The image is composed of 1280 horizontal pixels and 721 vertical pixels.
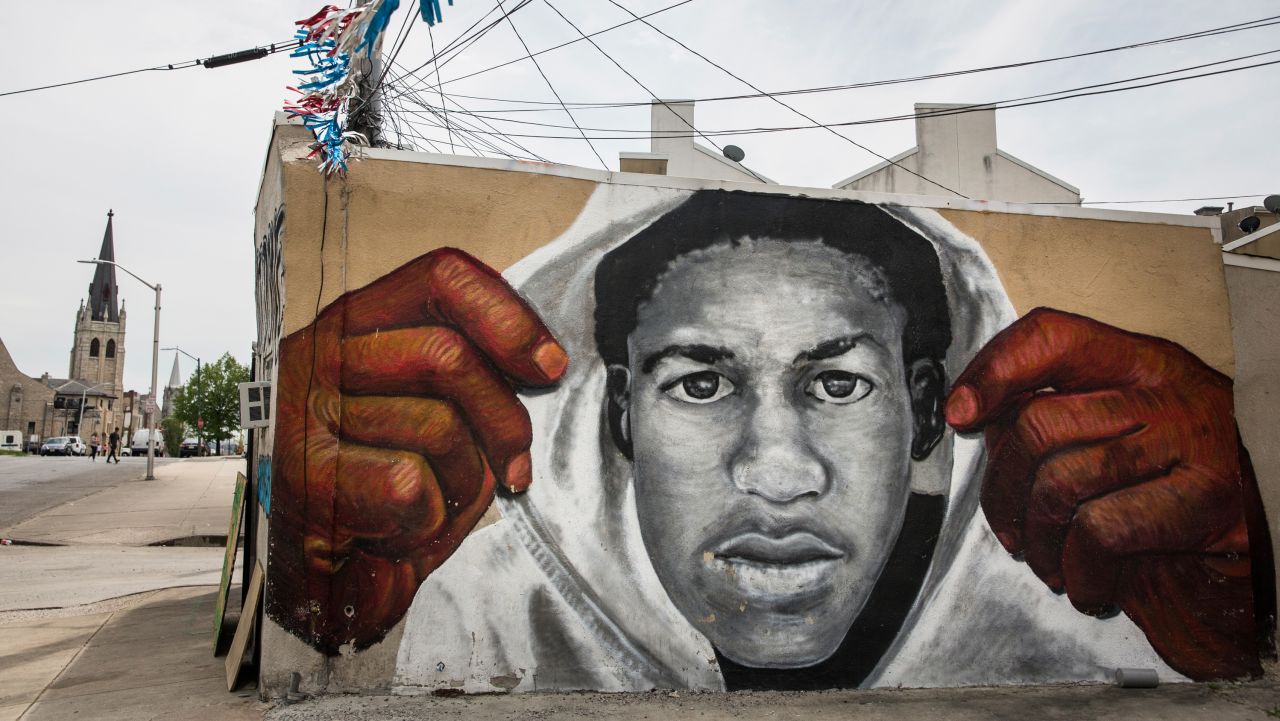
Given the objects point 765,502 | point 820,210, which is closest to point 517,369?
point 765,502

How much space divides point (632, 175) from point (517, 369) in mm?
1591

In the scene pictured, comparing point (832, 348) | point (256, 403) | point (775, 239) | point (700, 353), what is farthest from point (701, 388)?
point (256, 403)

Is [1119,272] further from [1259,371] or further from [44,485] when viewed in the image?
[44,485]

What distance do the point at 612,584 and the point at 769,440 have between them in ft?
4.77

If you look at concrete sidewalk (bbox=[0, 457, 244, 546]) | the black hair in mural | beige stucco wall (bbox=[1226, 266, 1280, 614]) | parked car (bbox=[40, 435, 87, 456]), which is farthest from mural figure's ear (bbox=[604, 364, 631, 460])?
parked car (bbox=[40, 435, 87, 456])

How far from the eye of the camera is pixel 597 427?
6.12m

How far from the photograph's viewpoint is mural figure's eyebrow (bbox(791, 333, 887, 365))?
6367 millimetres

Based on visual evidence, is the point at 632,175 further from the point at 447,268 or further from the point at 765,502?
the point at 765,502

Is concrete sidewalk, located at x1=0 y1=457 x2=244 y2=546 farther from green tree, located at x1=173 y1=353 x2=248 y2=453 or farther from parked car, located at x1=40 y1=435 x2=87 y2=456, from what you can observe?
green tree, located at x1=173 y1=353 x2=248 y2=453

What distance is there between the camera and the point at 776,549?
621cm

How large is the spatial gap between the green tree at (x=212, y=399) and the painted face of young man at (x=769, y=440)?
63.9 m

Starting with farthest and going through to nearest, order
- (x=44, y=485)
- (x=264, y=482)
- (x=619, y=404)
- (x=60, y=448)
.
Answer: (x=60, y=448) < (x=44, y=485) < (x=264, y=482) < (x=619, y=404)

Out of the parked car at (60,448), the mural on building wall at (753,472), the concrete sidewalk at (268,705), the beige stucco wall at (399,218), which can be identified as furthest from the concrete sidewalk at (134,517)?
the parked car at (60,448)

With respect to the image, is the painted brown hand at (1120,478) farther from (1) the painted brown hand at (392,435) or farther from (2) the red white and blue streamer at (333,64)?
(2) the red white and blue streamer at (333,64)
